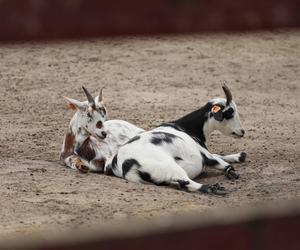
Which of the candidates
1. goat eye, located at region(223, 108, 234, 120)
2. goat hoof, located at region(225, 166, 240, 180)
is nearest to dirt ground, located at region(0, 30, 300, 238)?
goat hoof, located at region(225, 166, 240, 180)

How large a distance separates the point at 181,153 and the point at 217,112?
0.77 meters

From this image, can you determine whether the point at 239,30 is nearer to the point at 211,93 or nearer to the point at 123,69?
the point at 211,93

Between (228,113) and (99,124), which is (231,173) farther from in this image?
(99,124)

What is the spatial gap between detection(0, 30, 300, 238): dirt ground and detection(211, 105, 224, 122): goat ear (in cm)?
47

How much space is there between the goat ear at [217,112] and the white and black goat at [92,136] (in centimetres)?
69

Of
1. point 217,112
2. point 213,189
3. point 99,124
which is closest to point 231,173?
point 213,189

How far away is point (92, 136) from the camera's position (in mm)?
8078

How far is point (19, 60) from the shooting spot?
12.2 metres

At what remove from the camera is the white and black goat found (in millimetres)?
7820

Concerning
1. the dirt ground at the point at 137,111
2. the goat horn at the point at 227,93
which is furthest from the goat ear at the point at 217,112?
the dirt ground at the point at 137,111

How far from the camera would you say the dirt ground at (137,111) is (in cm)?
639

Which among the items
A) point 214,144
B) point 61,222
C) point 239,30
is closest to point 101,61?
point 214,144

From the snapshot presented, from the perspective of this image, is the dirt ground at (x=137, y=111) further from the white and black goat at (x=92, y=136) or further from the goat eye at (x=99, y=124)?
the goat eye at (x=99, y=124)

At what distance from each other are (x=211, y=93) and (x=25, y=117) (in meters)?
2.32
